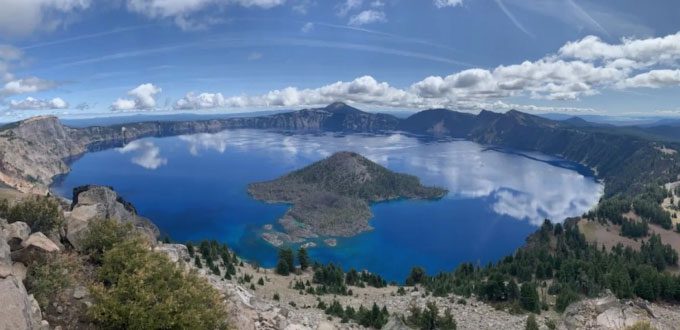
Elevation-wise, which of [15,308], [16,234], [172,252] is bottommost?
[172,252]

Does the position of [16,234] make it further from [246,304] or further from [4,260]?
[246,304]

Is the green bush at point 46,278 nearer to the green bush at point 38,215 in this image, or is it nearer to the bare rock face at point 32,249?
the bare rock face at point 32,249

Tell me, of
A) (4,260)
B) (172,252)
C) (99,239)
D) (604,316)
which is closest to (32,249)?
(4,260)

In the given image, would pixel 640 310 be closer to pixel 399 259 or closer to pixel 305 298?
pixel 305 298

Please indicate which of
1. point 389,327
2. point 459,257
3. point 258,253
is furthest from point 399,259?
point 389,327

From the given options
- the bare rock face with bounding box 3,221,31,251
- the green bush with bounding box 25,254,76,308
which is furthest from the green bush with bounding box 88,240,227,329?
the bare rock face with bounding box 3,221,31,251

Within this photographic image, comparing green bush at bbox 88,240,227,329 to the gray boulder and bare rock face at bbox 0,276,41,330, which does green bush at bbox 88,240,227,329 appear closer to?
bare rock face at bbox 0,276,41,330

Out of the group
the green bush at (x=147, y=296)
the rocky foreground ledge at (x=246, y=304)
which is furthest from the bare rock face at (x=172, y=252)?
the green bush at (x=147, y=296)
